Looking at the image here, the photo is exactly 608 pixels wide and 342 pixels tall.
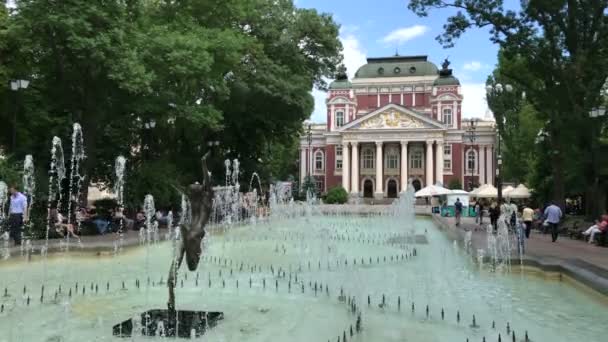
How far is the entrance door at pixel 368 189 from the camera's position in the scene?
71344mm

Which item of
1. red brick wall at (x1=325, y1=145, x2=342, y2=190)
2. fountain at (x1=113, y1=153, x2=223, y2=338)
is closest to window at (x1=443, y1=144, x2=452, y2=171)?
red brick wall at (x1=325, y1=145, x2=342, y2=190)

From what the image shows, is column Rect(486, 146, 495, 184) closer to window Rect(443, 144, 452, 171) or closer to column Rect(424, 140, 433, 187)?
window Rect(443, 144, 452, 171)

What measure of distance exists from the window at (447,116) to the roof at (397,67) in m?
8.27

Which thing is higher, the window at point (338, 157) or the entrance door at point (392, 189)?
the window at point (338, 157)

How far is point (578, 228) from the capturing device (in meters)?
20.2

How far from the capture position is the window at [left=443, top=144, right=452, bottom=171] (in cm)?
6919

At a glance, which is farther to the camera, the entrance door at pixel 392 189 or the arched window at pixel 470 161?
the entrance door at pixel 392 189

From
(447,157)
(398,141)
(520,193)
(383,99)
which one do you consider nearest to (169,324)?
(520,193)

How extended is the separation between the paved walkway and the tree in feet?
14.4

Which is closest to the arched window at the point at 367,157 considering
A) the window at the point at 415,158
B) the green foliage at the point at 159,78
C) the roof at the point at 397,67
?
the window at the point at 415,158

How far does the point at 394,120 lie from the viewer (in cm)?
6825

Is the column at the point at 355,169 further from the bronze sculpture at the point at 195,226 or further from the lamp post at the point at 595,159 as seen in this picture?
Result: the bronze sculpture at the point at 195,226

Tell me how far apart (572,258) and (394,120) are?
56613mm

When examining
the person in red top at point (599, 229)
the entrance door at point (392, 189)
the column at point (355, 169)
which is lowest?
the person in red top at point (599, 229)
